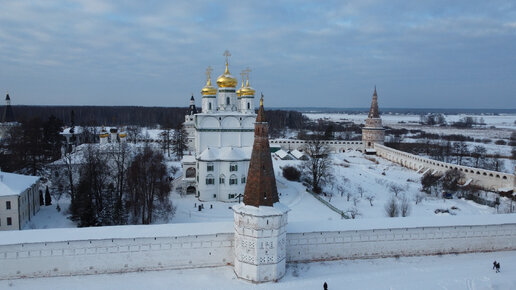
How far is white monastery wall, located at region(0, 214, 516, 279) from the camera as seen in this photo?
35.7 ft

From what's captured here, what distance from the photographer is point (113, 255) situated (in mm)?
11281

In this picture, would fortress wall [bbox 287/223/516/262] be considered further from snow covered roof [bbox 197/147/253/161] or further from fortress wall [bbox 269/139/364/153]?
fortress wall [bbox 269/139/364/153]

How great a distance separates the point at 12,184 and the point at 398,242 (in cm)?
1507

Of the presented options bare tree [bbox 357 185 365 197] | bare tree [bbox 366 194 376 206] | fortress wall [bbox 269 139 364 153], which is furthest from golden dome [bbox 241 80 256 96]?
fortress wall [bbox 269 139 364 153]

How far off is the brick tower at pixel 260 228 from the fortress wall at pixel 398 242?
1.20 meters

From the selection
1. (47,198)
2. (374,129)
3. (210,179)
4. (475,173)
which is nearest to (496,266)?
(210,179)

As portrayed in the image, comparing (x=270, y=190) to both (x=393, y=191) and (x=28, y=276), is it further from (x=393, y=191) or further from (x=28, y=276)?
(x=393, y=191)

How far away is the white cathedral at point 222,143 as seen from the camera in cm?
2078

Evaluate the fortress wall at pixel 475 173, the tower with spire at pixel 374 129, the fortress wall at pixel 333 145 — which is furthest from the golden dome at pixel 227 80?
the tower with spire at pixel 374 129

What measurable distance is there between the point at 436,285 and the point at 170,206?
11883 millimetres

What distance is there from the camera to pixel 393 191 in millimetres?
23562

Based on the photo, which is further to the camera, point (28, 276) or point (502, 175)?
point (502, 175)

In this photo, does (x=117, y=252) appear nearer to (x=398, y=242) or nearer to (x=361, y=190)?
(x=398, y=242)

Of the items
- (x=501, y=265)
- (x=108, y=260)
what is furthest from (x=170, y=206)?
(x=501, y=265)
